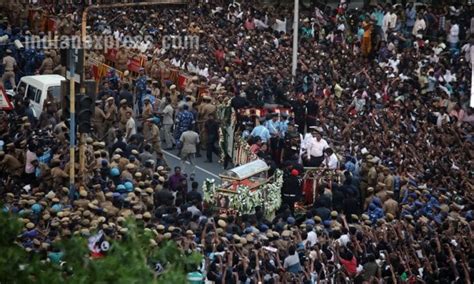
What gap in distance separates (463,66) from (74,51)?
13515mm

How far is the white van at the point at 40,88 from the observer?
30.6 meters

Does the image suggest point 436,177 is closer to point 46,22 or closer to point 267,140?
point 267,140

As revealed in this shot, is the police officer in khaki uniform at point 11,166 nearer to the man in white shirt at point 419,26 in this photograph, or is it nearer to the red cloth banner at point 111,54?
the red cloth banner at point 111,54

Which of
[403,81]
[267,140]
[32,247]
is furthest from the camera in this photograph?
[403,81]

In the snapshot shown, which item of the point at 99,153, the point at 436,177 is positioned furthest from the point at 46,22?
the point at 436,177

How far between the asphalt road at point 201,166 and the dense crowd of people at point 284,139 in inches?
12.7

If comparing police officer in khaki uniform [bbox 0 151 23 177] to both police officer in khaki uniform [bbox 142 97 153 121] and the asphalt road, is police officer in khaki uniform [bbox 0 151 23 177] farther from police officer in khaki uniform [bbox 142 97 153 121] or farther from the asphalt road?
police officer in khaki uniform [bbox 142 97 153 121]


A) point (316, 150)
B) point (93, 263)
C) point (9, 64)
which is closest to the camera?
point (93, 263)

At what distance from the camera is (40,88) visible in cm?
3069

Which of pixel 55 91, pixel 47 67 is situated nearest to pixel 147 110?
pixel 55 91

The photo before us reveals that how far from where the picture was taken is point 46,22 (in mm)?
39562

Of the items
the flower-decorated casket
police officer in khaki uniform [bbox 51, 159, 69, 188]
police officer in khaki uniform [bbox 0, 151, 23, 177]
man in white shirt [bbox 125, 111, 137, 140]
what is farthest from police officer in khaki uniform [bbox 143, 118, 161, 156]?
police officer in khaki uniform [bbox 51, 159, 69, 188]

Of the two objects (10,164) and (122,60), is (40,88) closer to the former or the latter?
(10,164)

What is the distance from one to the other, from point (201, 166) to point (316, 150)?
3.08 metres
